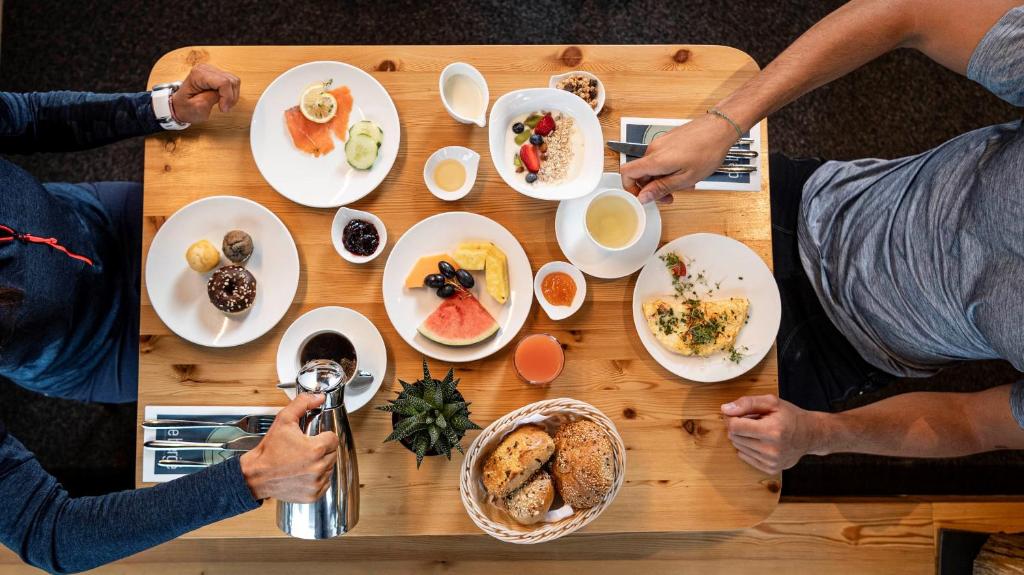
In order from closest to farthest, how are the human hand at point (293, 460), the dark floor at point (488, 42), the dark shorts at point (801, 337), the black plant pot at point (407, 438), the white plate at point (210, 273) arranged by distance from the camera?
the human hand at point (293, 460)
the black plant pot at point (407, 438)
the white plate at point (210, 273)
the dark shorts at point (801, 337)
the dark floor at point (488, 42)

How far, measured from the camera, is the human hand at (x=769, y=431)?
1487 millimetres

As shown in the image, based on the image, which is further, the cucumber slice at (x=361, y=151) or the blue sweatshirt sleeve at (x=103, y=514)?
the cucumber slice at (x=361, y=151)

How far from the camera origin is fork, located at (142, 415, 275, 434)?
150 cm

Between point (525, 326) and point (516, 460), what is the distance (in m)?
0.33

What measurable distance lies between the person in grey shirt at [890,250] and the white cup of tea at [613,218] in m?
0.05

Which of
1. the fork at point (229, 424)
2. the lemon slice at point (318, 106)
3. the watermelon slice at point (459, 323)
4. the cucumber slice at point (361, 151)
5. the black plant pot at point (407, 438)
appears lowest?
the fork at point (229, 424)

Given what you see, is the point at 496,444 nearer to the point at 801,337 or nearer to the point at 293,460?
the point at 293,460

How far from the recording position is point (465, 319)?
5.00 ft

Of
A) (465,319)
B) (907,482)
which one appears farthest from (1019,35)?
(907,482)

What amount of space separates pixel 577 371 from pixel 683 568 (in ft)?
2.90

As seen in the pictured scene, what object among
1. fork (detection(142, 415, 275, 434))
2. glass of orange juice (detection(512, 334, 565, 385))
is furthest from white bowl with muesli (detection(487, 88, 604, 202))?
fork (detection(142, 415, 275, 434))

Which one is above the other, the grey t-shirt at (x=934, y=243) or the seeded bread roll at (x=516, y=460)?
the grey t-shirt at (x=934, y=243)

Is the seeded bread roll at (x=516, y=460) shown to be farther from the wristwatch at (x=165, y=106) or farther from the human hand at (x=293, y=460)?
the wristwatch at (x=165, y=106)

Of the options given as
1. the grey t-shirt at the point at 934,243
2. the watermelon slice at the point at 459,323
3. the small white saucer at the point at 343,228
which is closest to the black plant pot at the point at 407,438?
the watermelon slice at the point at 459,323
